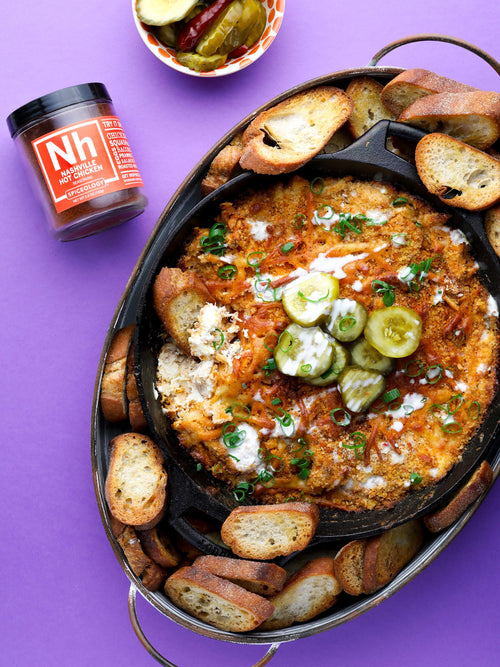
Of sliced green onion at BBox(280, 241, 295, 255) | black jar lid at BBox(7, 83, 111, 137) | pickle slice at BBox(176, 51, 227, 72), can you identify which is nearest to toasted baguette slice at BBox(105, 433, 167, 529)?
sliced green onion at BBox(280, 241, 295, 255)

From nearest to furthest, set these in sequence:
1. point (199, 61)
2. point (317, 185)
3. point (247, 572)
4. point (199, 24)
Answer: point (247, 572) → point (317, 185) → point (199, 24) → point (199, 61)

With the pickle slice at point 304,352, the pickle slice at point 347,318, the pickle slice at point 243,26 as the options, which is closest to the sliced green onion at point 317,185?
the pickle slice at point 347,318

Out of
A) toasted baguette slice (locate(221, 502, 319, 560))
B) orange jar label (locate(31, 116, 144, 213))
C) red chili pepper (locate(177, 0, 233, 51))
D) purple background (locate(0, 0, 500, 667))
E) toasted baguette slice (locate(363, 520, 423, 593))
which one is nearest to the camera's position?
toasted baguette slice (locate(221, 502, 319, 560))

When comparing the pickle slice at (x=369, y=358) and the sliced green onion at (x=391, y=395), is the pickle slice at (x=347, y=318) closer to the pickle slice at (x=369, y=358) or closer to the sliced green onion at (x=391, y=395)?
the pickle slice at (x=369, y=358)

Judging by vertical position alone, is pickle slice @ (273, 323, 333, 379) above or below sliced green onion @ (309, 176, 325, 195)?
below

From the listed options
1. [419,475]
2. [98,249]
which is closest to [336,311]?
[419,475]

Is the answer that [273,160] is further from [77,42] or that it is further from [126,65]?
[77,42]

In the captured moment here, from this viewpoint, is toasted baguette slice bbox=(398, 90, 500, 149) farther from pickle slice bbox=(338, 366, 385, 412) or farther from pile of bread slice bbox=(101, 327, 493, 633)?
pile of bread slice bbox=(101, 327, 493, 633)

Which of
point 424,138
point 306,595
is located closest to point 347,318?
point 424,138

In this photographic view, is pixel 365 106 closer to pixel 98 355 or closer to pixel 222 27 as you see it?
pixel 222 27
